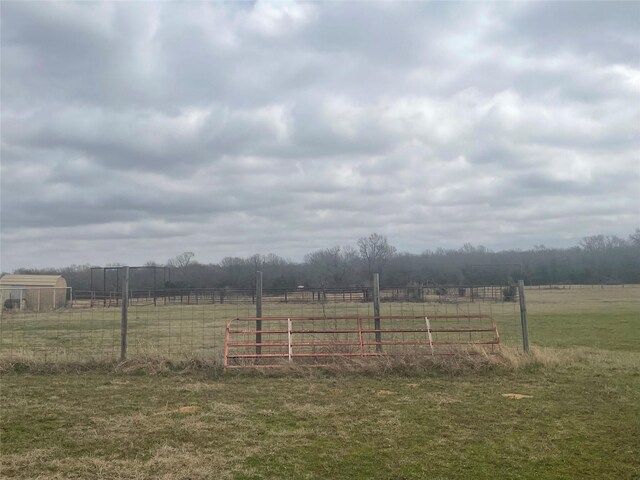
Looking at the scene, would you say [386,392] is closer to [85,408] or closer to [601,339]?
[85,408]

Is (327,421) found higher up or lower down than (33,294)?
lower down

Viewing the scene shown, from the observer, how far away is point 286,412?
22.9ft

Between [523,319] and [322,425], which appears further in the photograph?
[523,319]

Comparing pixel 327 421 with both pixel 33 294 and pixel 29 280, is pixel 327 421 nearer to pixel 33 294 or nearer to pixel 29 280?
pixel 33 294

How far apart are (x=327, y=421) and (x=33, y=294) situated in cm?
4855

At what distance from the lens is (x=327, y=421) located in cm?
651

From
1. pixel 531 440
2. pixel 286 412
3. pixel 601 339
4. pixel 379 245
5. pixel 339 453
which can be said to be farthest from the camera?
pixel 379 245

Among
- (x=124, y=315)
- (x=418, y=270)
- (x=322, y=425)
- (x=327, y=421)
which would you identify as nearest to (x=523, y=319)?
(x=327, y=421)

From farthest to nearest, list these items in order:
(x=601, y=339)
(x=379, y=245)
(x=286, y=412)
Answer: (x=379, y=245) < (x=601, y=339) < (x=286, y=412)

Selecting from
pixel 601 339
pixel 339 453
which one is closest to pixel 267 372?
pixel 339 453

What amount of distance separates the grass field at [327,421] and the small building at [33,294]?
25859 mm

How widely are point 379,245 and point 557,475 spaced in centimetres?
9290

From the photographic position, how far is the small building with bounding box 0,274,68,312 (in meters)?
42.0

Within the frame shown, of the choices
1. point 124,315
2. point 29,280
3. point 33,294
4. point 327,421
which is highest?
point 29,280
